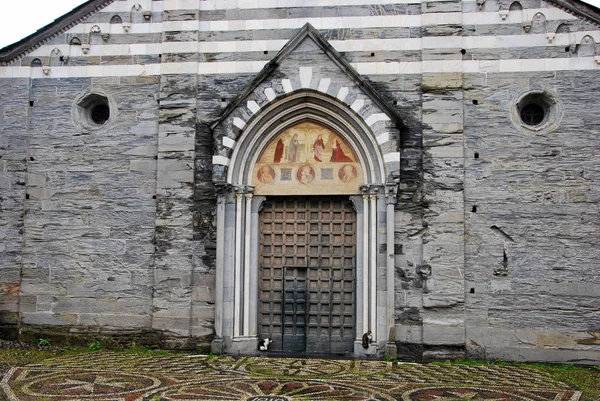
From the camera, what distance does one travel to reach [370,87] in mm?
11266

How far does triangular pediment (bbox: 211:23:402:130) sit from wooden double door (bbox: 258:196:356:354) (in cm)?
194

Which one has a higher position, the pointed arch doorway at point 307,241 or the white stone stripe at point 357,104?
the white stone stripe at point 357,104

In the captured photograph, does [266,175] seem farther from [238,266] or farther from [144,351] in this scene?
[144,351]

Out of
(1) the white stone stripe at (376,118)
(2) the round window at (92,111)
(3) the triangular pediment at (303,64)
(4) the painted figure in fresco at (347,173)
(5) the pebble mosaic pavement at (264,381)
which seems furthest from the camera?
(2) the round window at (92,111)

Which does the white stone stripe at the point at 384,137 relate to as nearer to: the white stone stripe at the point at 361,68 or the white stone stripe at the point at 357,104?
the white stone stripe at the point at 357,104

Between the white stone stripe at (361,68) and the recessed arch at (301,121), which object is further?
the recessed arch at (301,121)

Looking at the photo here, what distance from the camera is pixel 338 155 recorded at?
38.8 feet

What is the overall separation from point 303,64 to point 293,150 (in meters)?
1.62

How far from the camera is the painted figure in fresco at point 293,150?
1192 cm

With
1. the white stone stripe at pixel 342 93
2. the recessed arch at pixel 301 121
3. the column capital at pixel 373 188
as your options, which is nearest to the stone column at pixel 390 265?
the column capital at pixel 373 188

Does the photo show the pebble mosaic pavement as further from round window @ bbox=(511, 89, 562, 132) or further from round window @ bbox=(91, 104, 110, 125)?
round window @ bbox=(91, 104, 110, 125)

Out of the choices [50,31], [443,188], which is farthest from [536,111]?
[50,31]

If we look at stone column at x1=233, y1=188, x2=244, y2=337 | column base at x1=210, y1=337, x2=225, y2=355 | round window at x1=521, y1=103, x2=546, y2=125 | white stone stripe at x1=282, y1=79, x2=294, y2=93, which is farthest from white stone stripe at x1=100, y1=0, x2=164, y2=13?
round window at x1=521, y1=103, x2=546, y2=125

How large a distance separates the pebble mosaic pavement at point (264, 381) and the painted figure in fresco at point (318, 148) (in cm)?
375
